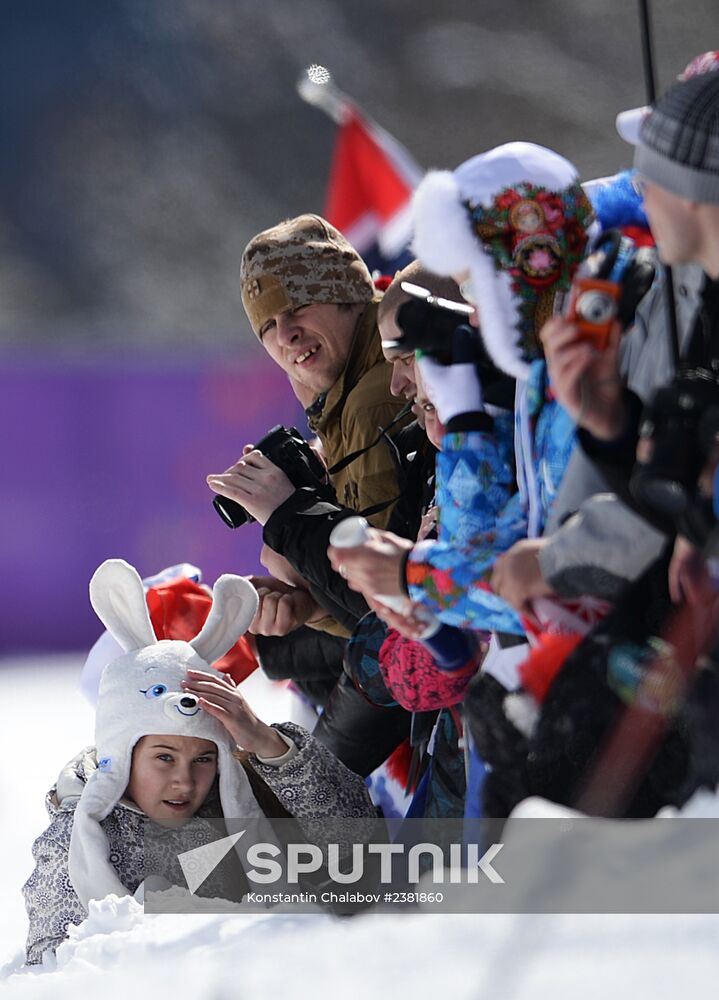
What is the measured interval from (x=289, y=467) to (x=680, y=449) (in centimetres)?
127

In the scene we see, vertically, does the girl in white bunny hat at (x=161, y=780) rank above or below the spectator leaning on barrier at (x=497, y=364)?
below

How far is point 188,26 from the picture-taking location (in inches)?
627

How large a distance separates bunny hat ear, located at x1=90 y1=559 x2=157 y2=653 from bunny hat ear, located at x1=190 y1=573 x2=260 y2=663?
11 centimetres

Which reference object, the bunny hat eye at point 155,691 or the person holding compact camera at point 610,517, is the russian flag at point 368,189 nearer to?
the bunny hat eye at point 155,691

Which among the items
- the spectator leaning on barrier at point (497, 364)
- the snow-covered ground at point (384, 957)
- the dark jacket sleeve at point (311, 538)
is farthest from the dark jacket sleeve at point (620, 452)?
the dark jacket sleeve at point (311, 538)

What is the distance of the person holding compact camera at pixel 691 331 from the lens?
1.71m

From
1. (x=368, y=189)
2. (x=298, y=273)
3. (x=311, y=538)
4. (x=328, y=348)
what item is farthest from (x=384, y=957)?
(x=368, y=189)

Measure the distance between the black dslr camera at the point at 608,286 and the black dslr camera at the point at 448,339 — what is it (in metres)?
0.28

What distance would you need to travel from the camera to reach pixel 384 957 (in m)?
1.79

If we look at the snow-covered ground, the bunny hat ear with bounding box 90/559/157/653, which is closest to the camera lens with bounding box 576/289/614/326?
the snow-covered ground

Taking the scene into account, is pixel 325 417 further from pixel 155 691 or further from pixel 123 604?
pixel 155 691

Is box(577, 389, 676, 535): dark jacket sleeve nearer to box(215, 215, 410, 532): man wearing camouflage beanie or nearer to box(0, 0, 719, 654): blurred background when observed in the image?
box(215, 215, 410, 532): man wearing camouflage beanie

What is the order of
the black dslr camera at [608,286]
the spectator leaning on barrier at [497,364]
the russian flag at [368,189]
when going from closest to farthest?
the black dslr camera at [608,286]
the spectator leaning on barrier at [497,364]
the russian flag at [368,189]

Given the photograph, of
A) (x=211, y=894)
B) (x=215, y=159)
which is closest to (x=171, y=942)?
(x=211, y=894)
